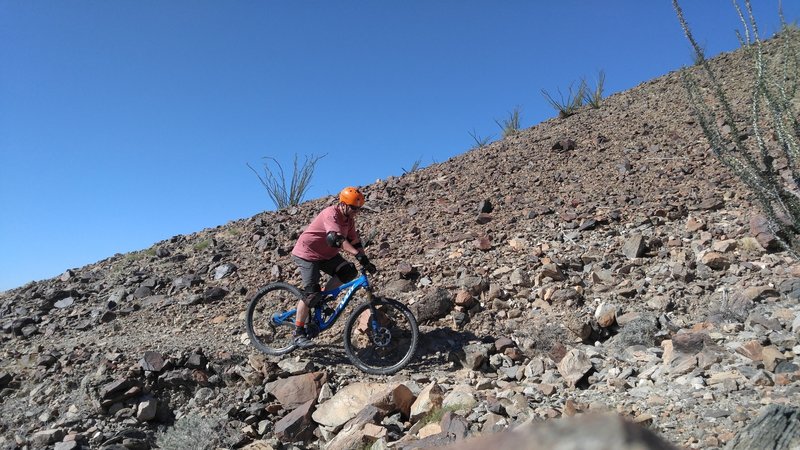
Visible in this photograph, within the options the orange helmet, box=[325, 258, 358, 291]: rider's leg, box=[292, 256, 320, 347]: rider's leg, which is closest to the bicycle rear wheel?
box=[292, 256, 320, 347]: rider's leg

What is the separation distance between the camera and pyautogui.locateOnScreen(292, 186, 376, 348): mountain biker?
556 cm

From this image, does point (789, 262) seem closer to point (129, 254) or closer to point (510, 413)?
point (510, 413)

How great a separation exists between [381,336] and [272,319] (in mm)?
1427

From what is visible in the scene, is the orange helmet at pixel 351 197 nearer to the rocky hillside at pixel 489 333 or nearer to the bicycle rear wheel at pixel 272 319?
the bicycle rear wheel at pixel 272 319

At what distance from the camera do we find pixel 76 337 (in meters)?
7.48

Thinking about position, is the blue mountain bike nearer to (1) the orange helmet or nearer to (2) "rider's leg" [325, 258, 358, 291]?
(2) "rider's leg" [325, 258, 358, 291]

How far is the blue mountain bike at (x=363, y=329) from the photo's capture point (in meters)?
5.60

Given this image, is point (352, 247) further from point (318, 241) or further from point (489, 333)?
point (489, 333)

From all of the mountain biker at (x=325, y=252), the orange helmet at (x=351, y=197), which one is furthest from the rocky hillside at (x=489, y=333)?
the orange helmet at (x=351, y=197)

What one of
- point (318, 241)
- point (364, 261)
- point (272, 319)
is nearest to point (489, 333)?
point (364, 261)

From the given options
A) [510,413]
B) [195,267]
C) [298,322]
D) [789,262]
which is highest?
[195,267]

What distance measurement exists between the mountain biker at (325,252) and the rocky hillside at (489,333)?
1.96 feet

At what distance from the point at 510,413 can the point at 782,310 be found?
8.76ft

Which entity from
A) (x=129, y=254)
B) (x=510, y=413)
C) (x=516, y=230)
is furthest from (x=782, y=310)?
(x=129, y=254)
